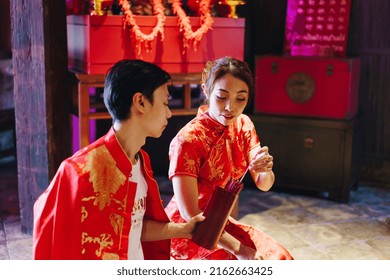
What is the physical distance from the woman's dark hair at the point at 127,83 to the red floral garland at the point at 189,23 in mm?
1768

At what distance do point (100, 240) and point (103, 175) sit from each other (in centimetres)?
18

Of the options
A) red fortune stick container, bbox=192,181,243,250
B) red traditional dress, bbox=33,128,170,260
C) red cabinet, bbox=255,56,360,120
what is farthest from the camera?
red cabinet, bbox=255,56,360,120

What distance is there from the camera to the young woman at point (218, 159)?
2.03 metres

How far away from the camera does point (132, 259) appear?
5.79ft

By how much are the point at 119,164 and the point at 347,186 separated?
295 centimetres

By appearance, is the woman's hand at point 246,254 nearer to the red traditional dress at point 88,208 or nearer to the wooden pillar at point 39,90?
the red traditional dress at point 88,208

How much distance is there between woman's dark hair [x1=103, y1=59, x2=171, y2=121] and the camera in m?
1.59

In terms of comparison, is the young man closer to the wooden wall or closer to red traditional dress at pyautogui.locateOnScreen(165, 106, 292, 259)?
red traditional dress at pyautogui.locateOnScreen(165, 106, 292, 259)

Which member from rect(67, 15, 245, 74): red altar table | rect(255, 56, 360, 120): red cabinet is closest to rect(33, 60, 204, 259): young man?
rect(67, 15, 245, 74): red altar table

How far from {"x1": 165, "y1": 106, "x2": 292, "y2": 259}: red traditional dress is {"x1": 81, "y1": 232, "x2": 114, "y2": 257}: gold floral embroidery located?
1.62 ft

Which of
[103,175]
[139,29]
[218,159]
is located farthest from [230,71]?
[139,29]
